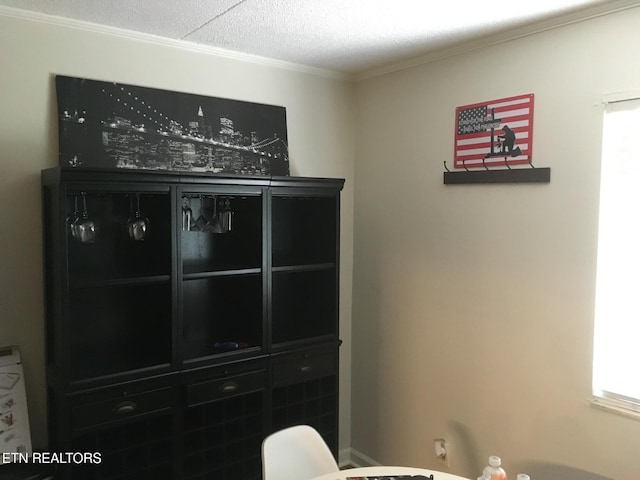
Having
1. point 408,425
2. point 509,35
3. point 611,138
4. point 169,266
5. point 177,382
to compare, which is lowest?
point 408,425

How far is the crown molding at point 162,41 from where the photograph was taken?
92.6 inches

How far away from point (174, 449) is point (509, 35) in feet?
8.00

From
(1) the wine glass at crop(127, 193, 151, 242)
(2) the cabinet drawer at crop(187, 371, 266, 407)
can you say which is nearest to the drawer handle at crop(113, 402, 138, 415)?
(2) the cabinet drawer at crop(187, 371, 266, 407)

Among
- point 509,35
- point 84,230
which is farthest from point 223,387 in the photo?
point 509,35

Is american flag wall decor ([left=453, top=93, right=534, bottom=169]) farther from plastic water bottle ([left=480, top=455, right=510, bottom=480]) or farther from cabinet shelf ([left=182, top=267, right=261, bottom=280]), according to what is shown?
plastic water bottle ([left=480, top=455, right=510, bottom=480])

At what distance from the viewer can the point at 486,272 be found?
2715mm

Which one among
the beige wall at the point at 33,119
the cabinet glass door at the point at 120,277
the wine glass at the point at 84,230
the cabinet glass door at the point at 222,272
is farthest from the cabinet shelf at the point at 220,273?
the beige wall at the point at 33,119

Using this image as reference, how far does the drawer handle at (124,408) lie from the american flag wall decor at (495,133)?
1933 millimetres

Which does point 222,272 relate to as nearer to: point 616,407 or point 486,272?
point 486,272

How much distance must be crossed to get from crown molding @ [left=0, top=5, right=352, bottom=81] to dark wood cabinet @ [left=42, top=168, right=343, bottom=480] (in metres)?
0.71

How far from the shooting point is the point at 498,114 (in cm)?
261

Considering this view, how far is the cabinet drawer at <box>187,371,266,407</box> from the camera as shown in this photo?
2.47 metres

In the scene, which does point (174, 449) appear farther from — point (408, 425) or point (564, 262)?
point (564, 262)

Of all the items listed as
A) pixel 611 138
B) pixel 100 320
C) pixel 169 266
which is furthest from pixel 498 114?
pixel 100 320
